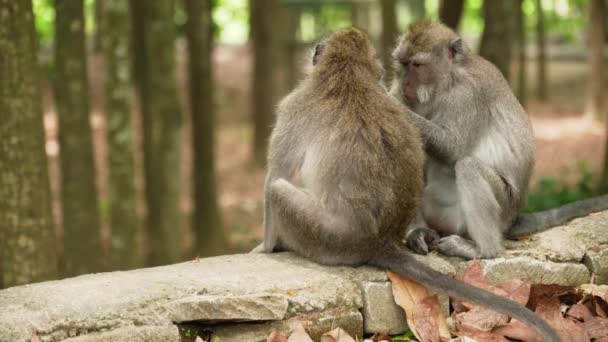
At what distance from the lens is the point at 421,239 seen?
5.28 meters

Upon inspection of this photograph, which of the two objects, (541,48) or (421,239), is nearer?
(421,239)

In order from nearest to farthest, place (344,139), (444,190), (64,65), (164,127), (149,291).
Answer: (149,291) < (344,139) < (444,190) < (64,65) < (164,127)

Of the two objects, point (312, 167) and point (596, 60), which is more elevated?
point (312, 167)

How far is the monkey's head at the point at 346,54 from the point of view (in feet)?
16.4

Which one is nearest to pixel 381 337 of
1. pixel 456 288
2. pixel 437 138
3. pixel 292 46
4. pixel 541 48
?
pixel 456 288

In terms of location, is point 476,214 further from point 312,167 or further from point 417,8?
point 417,8

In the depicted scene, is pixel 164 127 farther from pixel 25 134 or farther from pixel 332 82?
pixel 332 82

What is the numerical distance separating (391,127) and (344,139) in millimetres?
302

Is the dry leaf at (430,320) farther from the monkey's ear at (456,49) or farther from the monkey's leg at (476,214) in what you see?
the monkey's ear at (456,49)

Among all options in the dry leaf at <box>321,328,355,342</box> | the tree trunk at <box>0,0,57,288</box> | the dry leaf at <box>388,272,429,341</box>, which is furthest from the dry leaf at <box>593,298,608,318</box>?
the tree trunk at <box>0,0,57,288</box>

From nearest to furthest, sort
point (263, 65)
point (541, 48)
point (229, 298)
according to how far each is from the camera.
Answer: point (229, 298)
point (263, 65)
point (541, 48)

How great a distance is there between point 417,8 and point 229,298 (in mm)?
23778

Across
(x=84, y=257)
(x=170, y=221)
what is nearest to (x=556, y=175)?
(x=170, y=221)

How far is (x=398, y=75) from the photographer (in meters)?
5.61
